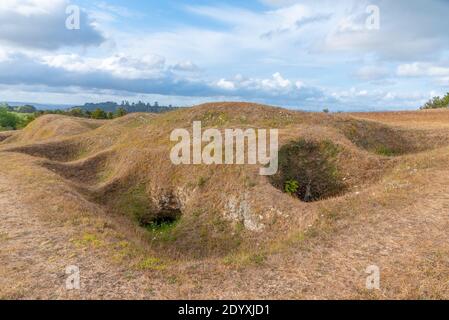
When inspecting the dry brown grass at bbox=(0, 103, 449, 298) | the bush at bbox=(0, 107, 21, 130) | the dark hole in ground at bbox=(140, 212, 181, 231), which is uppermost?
the bush at bbox=(0, 107, 21, 130)

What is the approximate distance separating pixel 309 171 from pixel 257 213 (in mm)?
6373

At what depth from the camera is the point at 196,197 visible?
2186cm

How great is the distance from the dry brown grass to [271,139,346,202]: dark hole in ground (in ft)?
1.83

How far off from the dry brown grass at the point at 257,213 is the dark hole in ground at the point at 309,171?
56cm

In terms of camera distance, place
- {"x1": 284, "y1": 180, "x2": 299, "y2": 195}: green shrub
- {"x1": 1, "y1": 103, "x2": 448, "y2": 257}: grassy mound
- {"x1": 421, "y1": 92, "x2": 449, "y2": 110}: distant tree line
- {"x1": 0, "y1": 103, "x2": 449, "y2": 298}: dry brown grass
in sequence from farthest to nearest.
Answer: {"x1": 421, "y1": 92, "x2": 449, "y2": 110}: distant tree line
{"x1": 284, "y1": 180, "x2": 299, "y2": 195}: green shrub
{"x1": 1, "y1": 103, "x2": 448, "y2": 257}: grassy mound
{"x1": 0, "y1": 103, "x2": 449, "y2": 298}: dry brown grass

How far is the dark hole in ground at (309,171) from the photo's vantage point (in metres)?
21.6

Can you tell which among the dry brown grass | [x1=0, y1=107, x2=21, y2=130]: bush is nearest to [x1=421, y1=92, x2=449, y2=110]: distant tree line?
the dry brown grass

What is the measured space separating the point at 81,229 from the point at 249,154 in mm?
11487

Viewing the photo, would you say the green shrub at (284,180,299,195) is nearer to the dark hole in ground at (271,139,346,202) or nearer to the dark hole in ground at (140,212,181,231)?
the dark hole in ground at (271,139,346,202)

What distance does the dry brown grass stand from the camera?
1112 cm

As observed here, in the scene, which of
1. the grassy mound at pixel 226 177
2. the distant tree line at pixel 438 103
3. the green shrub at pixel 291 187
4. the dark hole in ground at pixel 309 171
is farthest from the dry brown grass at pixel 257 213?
the distant tree line at pixel 438 103

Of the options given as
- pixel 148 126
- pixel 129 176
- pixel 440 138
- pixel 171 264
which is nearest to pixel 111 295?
pixel 171 264

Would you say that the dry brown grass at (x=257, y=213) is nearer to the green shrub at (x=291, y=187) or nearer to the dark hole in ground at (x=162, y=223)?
the dark hole in ground at (x=162, y=223)

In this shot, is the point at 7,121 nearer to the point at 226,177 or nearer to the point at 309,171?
the point at 226,177
